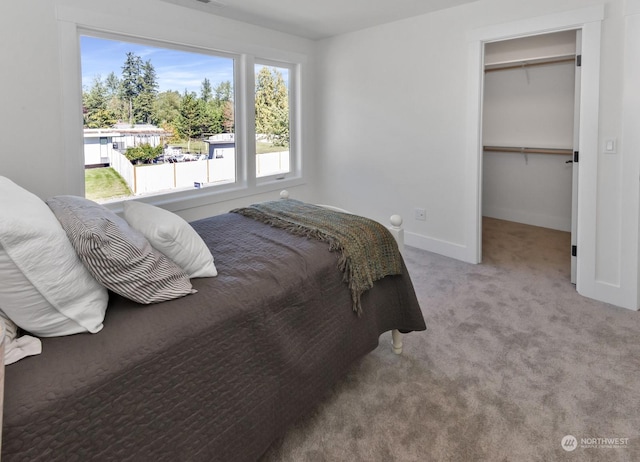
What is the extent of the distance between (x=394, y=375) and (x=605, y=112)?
7.80 ft

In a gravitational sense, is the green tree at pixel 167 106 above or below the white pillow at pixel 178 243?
above

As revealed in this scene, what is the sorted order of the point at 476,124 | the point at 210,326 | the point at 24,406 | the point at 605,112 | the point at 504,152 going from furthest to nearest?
the point at 504,152 < the point at 476,124 < the point at 605,112 < the point at 210,326 < the point at 24,406

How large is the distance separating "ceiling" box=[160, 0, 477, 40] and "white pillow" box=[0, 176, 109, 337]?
9.47ft

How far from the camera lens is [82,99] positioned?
3074 millimetres

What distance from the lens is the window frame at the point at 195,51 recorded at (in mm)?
2902

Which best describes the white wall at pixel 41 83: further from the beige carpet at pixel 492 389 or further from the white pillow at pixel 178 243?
the beige carpet at pixel 492 389

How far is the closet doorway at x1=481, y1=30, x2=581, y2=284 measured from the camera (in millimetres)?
4742

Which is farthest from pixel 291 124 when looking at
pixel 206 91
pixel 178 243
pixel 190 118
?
pixel 178 243

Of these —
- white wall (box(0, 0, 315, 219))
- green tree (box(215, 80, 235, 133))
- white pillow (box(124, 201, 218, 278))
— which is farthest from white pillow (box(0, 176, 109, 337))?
green tree (box(215, 80, 235, 133))

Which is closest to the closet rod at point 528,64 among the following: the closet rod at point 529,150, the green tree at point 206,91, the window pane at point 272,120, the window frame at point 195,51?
the closet rod at point 529,150

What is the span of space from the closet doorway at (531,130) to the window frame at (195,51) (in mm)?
2421

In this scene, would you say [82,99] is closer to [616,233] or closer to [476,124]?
[476,124]

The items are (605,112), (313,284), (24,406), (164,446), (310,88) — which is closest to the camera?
(24,406)

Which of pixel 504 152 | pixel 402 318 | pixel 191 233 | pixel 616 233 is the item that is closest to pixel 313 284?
pixel 191 233
